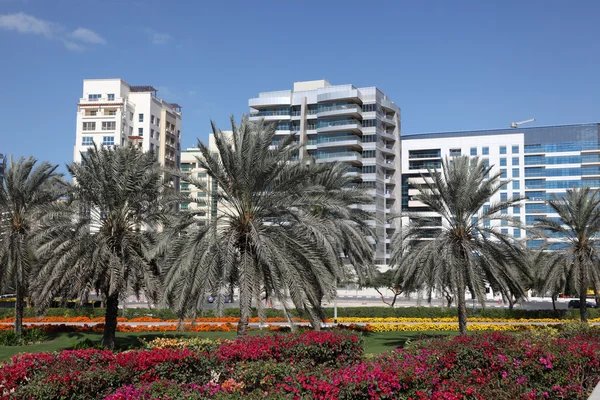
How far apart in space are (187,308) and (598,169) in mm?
90519

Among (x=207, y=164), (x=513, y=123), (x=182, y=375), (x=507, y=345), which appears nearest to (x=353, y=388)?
(x=182, y=375)

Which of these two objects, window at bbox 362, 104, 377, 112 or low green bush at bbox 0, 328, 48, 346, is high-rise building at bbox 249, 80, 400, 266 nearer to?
window at bbox 362, 104, 377, 112

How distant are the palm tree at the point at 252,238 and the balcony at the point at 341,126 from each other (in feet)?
193

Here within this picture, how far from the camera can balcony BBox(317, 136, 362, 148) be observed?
75250mm

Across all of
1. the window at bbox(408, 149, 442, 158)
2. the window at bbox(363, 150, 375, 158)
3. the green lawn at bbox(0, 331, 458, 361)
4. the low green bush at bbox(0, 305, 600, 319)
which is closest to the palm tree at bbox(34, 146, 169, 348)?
the green lawn at bbox(0, 331, 458, 361)

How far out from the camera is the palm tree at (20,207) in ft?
74.0

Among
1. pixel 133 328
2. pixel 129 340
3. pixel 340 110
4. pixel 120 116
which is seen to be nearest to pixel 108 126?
pixel 120 116

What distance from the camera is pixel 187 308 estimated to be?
16.1 meters

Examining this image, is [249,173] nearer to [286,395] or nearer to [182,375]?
[182,375]

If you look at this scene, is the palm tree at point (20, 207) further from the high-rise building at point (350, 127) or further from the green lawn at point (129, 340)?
the high-rise building at point (350, 127)

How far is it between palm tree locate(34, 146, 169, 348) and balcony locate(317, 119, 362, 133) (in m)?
57.6

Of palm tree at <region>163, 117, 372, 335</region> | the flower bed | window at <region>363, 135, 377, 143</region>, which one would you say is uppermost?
window at <region>363, 135, 377, 143</region>

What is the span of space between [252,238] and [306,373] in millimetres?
6450

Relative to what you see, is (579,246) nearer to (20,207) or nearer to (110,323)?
(110,323)
